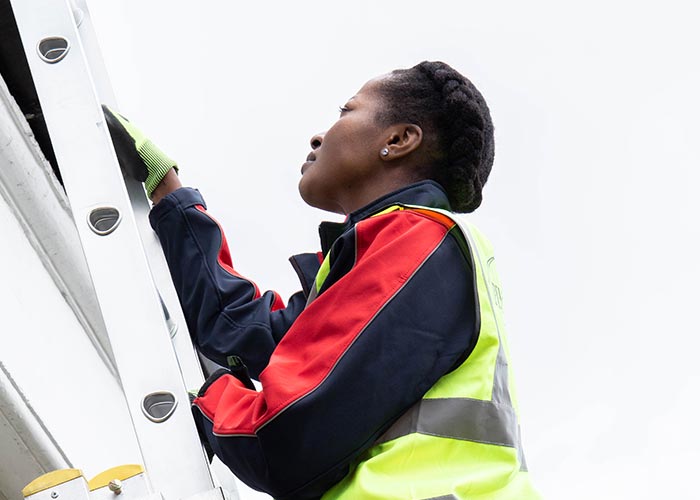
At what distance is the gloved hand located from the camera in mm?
2570

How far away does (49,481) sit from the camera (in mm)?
1825

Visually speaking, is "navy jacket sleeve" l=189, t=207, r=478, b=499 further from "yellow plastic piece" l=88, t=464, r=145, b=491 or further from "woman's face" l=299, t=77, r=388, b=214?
"woman's face" l=299, t=77, r=388, b=214

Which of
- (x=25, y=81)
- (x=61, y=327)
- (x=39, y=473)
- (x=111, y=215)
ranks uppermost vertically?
(x=25, y=81)

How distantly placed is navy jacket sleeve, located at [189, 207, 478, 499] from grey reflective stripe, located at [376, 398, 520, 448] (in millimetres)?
21

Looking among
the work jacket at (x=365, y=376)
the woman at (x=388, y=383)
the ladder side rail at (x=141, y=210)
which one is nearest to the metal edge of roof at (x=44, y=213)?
the ladder side rail at (x=141, y=210)

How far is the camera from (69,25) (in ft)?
8.04

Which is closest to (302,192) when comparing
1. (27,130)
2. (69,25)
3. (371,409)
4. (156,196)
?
(156,196)

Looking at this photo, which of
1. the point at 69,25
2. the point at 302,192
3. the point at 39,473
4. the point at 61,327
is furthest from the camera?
the point at 61,327

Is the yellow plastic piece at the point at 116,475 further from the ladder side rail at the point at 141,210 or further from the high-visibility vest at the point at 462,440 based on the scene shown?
the ladder side rail at the point at 141,210

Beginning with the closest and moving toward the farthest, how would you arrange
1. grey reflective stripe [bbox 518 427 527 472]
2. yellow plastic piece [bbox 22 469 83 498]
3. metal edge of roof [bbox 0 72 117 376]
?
1. yellow plastic piece [bbox 22 469 83 498]
2. grey reflective stripe [bbox 518 427 527 472]
3. metal edge of roof [bbox 0 72 117 376]

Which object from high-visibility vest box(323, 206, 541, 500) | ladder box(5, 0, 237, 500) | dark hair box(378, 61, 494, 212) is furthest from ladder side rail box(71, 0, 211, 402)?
high-visibility vest box(323, 206, 541, 500)

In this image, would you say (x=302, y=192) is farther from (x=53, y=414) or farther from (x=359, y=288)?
(x=53, y=414)

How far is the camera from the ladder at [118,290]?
6.37 feet

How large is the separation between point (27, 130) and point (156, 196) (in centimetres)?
76
